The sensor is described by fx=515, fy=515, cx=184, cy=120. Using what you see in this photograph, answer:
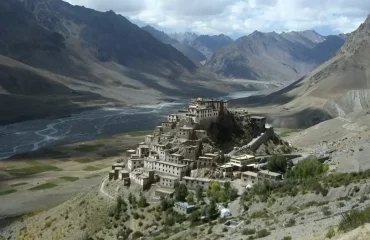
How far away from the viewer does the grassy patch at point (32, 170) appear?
10256cm

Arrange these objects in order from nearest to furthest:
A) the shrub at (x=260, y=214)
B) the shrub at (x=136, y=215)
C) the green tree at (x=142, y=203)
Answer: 1. the shrub at (x=260, y=214)
2. the shrub at (x=136, y=215)
3. the green tree at (x=142, y=203)

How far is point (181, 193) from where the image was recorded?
51.9m

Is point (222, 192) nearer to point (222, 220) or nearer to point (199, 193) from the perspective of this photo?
point (199, 193)

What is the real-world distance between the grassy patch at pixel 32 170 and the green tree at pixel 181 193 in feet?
188

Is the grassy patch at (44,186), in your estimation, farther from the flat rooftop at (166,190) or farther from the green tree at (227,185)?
the green tree at (227,185)

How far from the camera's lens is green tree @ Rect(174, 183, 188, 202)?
51.5m

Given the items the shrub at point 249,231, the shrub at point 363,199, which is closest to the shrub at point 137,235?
the shrub at point 249,231

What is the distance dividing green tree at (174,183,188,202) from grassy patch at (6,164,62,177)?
188 feet

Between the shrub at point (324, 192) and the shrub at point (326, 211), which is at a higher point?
the shrub at point (324, 192)

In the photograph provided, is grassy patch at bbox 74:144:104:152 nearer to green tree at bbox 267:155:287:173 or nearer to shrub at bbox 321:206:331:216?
green tree at bbox 267:155:287:173

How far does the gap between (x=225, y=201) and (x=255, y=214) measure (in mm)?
8006

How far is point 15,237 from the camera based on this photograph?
6034 centimetres

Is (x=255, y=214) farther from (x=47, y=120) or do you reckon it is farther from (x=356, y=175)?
(x=47, y=120)

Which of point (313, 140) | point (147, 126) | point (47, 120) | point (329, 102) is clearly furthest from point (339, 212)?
point (47, 120)
